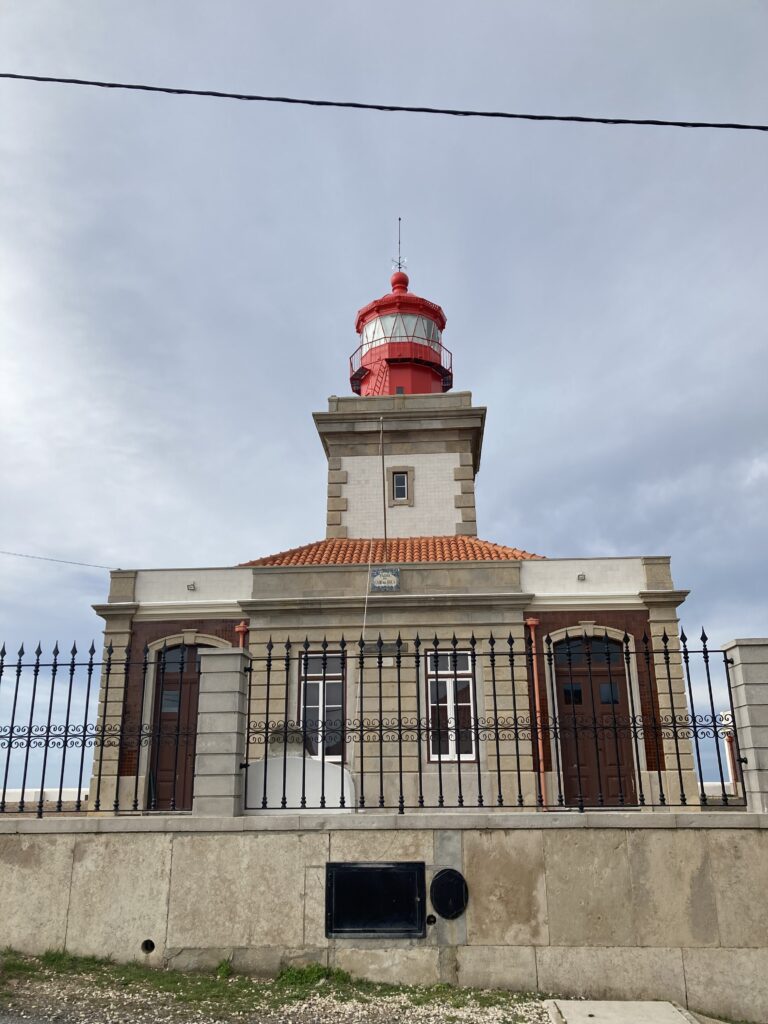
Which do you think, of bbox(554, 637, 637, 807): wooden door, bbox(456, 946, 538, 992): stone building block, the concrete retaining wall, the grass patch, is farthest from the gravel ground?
bbox(554, 637, 637, 807): wooden door

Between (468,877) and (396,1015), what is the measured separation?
1.24 meters

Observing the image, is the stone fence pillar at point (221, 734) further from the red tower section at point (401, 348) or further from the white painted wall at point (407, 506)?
the red tower section at point (401, 348)

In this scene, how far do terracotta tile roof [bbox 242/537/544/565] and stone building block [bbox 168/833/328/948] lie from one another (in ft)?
33.1

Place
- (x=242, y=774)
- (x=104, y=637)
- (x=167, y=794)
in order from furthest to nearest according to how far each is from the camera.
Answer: (x=104, y=637)
(x=167, y=794)
(x=242, y=774)

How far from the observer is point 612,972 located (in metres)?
6.62

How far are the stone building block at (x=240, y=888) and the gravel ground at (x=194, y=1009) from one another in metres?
0.64

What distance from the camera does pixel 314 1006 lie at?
20.4ft

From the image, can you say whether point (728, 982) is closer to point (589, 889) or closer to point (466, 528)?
point (589, 889)

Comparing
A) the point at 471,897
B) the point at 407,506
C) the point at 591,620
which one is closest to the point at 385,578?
the point at 591,620

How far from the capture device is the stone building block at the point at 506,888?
6762mm

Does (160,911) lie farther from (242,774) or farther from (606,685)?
(606,685)

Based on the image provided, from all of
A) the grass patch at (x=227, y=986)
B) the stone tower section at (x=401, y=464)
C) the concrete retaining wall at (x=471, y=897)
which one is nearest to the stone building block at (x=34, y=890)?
the concrete retaining wall at (x=471, y=897)

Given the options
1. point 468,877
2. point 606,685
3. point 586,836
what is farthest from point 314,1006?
point 606,685

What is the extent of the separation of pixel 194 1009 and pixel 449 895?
2200mm
